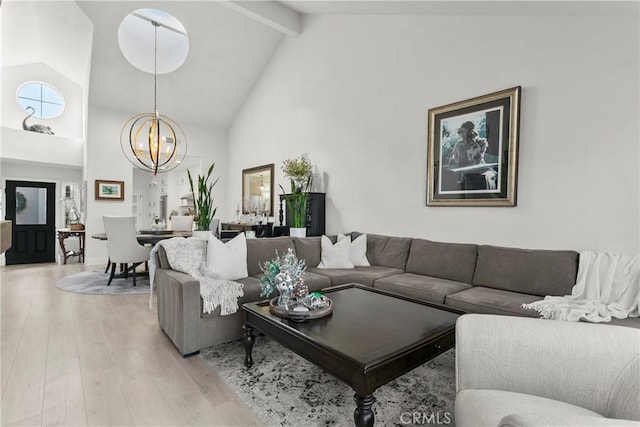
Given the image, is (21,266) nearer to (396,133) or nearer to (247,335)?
(247,335)

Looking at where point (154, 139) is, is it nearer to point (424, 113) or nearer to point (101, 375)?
point (101, 375)

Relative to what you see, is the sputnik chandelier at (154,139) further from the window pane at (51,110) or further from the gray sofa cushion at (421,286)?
the gray sofa cushion at (421,286)

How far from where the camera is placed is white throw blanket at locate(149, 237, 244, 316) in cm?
254

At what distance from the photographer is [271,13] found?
200 inches

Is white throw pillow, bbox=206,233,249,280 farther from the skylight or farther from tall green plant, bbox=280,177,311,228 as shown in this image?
the skylight

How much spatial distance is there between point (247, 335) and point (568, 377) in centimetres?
185

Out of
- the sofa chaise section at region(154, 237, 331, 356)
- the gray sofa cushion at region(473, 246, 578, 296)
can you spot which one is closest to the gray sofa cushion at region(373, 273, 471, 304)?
the gray sofa cushion at region(473, 246, 578, 296)

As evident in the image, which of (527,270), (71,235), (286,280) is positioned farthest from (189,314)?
(71,235)

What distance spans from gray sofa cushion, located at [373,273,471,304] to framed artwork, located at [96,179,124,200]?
19.8ft

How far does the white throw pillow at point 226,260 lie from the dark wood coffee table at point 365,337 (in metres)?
0.78

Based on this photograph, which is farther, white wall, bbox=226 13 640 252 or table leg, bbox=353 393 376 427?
white wall, bbox=226 13 640 252

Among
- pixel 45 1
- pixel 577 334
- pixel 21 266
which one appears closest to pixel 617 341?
pixel 577 334

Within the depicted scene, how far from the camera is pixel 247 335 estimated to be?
7.65 ft

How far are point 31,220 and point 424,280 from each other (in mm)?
8433
